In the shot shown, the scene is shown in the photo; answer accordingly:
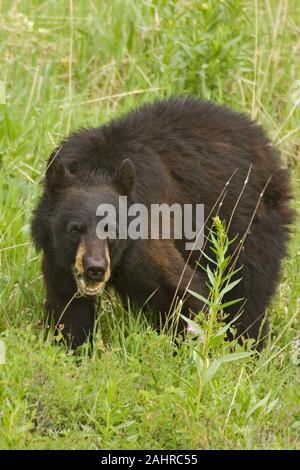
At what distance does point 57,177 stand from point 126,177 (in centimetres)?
36

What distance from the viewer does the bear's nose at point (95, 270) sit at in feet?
18.5

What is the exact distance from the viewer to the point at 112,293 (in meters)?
6.47

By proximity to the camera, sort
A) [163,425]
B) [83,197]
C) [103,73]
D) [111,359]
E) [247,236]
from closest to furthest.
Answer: [163,425]
[111,359]
[83,197]
[247,236]
[103,73]

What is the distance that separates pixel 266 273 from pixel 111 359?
1553mm

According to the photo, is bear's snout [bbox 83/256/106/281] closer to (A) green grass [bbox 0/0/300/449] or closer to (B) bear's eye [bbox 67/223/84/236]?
(B) bear's eye [bbox 67/223/84/236]

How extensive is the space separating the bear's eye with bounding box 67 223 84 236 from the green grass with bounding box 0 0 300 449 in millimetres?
570

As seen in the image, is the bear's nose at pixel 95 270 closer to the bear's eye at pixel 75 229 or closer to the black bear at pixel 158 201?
the black bear at pixel 158 201

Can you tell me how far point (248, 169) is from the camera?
6.78m

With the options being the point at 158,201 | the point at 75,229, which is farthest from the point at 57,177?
the point at 158,201

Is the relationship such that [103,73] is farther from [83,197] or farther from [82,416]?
[82,416]

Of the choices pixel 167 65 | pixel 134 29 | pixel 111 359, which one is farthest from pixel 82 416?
pixel 134 29

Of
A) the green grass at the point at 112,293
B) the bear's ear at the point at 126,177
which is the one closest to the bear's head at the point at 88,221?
the bear's ear at the point at 126,177

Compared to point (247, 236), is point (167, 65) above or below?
above

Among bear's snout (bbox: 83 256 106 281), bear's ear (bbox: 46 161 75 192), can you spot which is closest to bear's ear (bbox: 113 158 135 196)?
bear's ear (bbox: 46 161 75 192)
